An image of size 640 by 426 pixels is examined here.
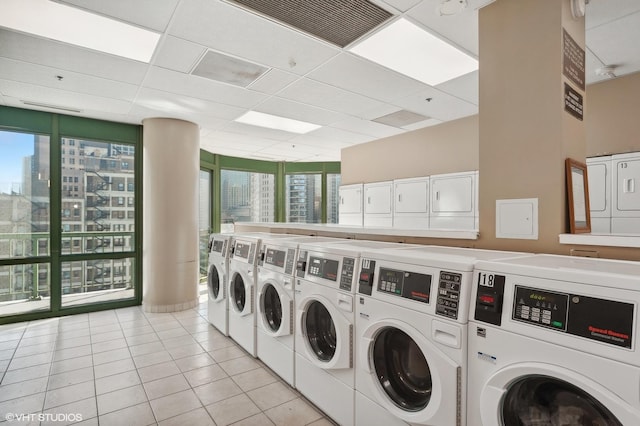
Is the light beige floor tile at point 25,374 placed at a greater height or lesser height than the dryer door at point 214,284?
lesser

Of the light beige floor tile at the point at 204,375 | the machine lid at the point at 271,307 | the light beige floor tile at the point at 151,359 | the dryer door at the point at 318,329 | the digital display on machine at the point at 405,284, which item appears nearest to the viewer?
the digital display on machine at the point at 405,284

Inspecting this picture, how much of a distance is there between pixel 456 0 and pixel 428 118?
280 centimetres

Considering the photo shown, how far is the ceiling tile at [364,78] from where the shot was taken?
3016 millimetres

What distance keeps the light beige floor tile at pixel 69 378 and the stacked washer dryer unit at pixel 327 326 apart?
1.95m

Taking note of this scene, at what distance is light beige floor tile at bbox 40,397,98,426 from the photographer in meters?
2.30

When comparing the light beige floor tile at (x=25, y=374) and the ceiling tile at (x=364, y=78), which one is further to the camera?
the ceiling tile at (x=364, y=78)

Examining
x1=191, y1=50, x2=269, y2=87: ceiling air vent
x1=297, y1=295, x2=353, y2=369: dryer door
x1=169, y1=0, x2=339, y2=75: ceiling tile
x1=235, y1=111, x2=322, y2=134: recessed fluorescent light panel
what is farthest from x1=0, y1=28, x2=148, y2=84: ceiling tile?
x1=297, y1=295, x2=353, y2=369: dryer door

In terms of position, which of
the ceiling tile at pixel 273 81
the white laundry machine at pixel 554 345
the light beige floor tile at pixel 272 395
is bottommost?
the light beige floor tile at pixel 272 395

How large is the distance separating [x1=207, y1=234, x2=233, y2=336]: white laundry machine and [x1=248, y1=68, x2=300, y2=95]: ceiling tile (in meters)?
1.70

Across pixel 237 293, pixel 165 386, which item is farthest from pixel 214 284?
pixel 165 386

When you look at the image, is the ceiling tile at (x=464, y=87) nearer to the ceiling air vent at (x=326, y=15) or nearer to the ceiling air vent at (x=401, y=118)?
the ceiling air vent at (x=401, y=118)

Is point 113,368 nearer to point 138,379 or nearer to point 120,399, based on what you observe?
point 138,379

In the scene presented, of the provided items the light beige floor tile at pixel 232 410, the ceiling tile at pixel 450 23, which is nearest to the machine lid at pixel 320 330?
the light beige floor tile at pixel 232 410

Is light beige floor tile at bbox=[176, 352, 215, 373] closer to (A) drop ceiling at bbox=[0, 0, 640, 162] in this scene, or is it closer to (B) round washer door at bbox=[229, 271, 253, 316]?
(B) round washer door at bbox=[229, 271, 253, 316]
